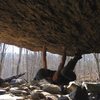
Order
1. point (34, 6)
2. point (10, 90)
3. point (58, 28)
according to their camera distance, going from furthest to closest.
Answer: point (10, 90) < point (58, 28) < point (34, 6)

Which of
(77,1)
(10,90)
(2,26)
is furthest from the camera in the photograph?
(10,90)

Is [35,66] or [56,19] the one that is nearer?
[56,19]

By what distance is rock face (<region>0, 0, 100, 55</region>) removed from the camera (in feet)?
13.8

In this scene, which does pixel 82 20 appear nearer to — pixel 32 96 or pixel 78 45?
pixel 78 45

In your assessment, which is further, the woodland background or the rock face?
the woodland background

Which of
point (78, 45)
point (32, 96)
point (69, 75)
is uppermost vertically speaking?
point (78, 45)

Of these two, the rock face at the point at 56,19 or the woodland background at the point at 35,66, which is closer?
the rock face at the point at 56,19

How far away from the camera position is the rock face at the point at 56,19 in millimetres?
4199

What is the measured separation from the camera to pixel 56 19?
4.87 meters

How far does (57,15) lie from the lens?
15.2 ft

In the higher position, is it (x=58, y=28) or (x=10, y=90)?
(x=58, y=28)

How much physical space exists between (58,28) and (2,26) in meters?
1.19

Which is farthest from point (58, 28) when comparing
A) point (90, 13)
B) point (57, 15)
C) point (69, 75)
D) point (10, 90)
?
point (10, 90)

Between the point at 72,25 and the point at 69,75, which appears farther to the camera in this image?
the point at 69,75
